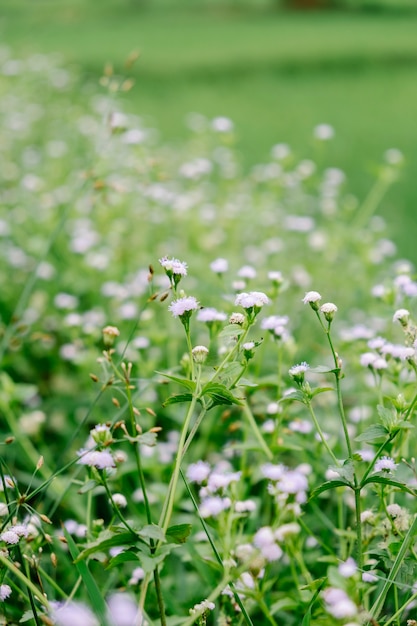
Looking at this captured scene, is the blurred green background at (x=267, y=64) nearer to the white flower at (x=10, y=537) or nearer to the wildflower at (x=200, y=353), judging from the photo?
the wildflower at (x=200, y=353)

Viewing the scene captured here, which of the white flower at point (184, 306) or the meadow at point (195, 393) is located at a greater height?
the white flower at point (184, 306)

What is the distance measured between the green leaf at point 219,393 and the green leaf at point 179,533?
0.13 m

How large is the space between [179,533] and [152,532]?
5 cm

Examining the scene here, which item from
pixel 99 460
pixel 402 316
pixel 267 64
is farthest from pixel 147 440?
pixel 267 64

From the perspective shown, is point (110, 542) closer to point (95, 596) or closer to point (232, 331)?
point (95, 596)

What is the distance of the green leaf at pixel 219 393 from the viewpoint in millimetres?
769

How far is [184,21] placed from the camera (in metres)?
11.3

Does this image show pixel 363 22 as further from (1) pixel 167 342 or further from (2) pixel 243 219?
(1) pixel 167 342

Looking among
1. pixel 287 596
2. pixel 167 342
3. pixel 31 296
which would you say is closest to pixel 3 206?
pixel 31 296

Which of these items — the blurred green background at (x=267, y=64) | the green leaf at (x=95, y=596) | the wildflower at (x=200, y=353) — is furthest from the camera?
the blurred green background at (x=267, y=64)

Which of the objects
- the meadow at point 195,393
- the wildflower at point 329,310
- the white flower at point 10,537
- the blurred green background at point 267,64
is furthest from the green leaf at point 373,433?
the blurred green background at point 267,64

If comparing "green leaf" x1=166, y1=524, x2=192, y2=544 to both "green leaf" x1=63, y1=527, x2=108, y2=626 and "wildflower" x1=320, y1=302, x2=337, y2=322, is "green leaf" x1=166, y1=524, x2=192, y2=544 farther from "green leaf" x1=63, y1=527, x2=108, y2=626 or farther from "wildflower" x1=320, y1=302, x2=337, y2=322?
"wildflower" x1=320, y1=302, x2=337, y2=322

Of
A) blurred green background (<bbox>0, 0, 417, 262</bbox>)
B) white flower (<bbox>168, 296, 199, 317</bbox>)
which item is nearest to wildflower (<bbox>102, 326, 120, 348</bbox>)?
white flower (<bbox>168, 296, 199, 317</bbox>)

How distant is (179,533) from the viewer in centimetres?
78
